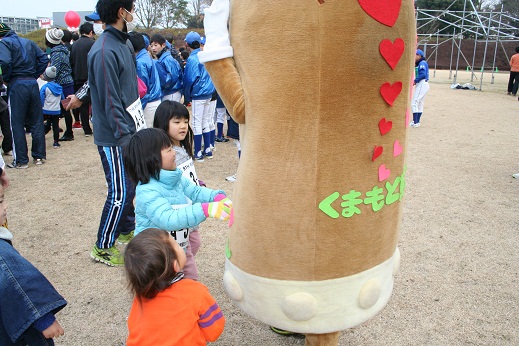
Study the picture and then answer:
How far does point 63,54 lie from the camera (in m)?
7.39

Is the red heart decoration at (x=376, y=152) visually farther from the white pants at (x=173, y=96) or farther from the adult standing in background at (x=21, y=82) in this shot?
the white pants at (x=173, y=96)

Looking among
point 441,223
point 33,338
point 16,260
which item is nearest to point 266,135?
point 16,260

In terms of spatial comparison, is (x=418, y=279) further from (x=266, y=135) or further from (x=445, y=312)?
(x=266, y=135)

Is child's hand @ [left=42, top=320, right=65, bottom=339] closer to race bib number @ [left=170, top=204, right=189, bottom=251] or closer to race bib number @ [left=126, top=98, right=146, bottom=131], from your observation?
race bib number @ [left=170, top=204, right=189, bottom=251]

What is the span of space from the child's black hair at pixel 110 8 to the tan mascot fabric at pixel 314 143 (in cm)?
167

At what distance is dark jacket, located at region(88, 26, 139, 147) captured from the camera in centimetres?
312

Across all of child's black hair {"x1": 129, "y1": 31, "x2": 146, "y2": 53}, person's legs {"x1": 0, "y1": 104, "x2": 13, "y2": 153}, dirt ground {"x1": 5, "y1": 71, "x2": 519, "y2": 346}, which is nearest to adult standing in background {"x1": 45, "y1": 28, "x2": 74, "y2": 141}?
person's legs {"x1": 0, "y1": 104, "x2": 13, "y2": 153}

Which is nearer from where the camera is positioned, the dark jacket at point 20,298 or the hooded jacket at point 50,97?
the dark jacket at point 20,298

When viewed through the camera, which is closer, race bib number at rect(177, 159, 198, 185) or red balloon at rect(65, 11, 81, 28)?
race bib number at rect(177, 159, 198, 185)

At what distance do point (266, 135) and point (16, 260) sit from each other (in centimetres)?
106

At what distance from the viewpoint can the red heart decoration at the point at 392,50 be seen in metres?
1.63

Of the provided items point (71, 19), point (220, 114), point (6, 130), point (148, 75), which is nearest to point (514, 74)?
point (220, 114)

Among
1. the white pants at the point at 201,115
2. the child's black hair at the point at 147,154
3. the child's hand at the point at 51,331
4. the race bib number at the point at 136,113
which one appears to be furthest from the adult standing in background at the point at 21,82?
the child's hand at the point at 51,331

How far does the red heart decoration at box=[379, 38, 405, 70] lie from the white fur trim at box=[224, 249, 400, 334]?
2.74 ft
